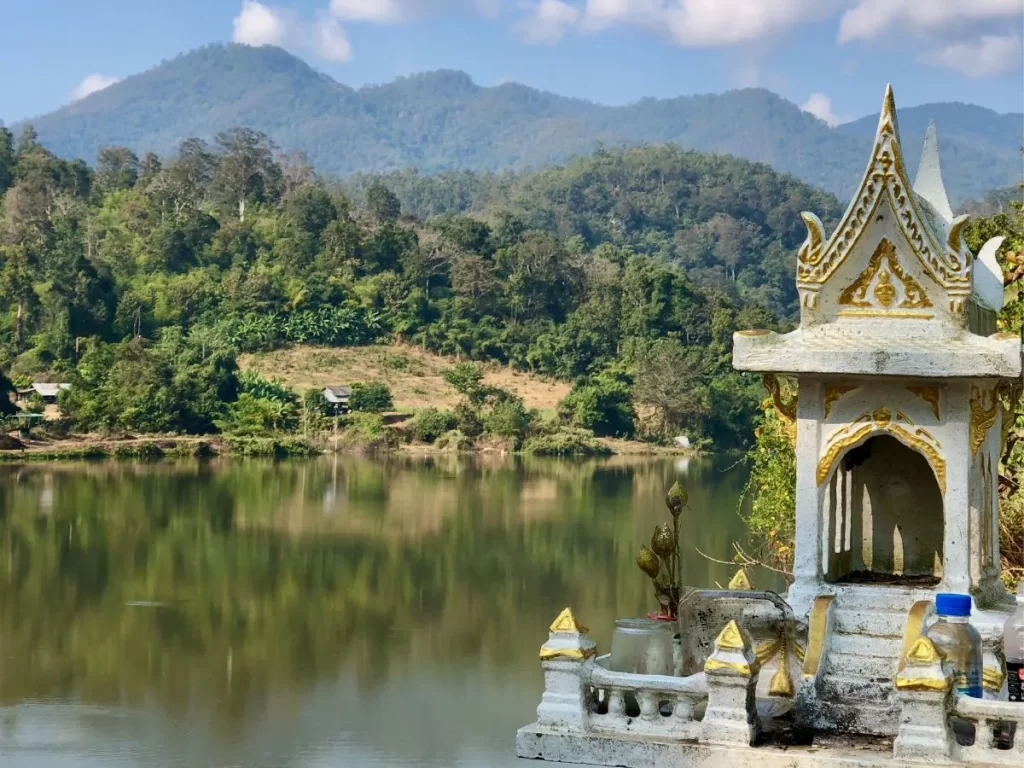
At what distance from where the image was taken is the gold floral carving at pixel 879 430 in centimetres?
640

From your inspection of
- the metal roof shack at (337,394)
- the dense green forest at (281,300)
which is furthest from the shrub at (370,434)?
the dense green forest at (281,300)

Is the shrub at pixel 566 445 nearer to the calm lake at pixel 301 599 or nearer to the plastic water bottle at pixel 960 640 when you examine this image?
the calm lake at pixel 301 599

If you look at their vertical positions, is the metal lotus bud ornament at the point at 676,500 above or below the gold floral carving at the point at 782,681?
above

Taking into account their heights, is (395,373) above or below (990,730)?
above

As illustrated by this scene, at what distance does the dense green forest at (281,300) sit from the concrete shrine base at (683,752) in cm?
4625

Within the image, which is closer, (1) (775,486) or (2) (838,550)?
(2) (838,550)

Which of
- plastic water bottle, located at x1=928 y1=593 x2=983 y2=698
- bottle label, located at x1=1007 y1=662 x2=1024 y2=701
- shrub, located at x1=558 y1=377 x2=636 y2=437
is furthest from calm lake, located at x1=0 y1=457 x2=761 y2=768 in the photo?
plastic water bottle, located at x1=928 y1=593 x2=983 y2=698

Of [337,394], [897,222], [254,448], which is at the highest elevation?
[897,222]

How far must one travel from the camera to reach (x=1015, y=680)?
6.39 metres

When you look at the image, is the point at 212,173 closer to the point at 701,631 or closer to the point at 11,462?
the point at 11,462

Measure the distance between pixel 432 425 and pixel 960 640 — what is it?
4984 cm

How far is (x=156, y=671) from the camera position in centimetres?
2308

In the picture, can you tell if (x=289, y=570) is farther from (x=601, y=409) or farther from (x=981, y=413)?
(x=601, y=409)

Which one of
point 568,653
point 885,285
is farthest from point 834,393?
point 568,653
